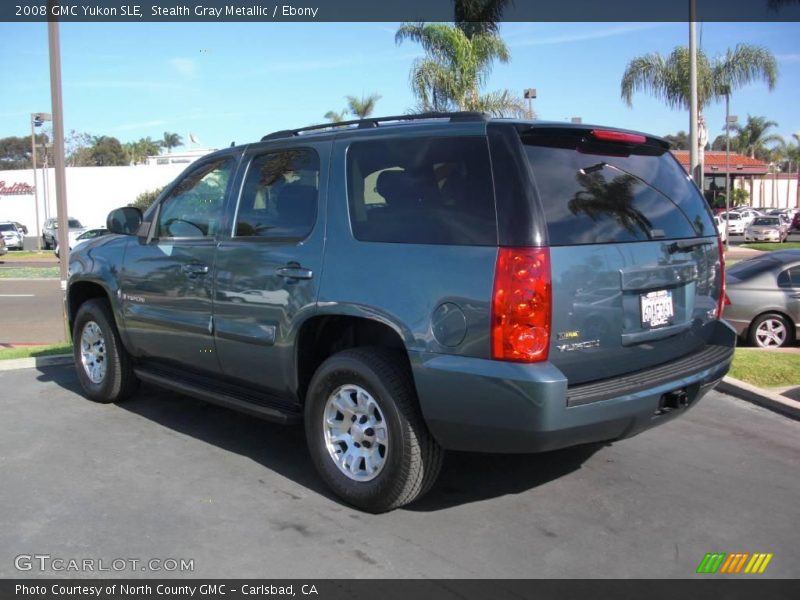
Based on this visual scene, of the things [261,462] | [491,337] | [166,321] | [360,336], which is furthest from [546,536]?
[166,321]

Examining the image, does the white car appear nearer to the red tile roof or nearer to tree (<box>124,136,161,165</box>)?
Result: the red tile roof

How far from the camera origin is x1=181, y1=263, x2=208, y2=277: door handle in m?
4.95

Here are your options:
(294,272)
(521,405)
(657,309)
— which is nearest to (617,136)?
(657,309)

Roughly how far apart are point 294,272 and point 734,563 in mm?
2701

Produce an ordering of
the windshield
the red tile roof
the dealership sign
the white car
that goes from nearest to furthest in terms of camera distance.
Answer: the windshield < the white car < the red tile roof < the dealership sign

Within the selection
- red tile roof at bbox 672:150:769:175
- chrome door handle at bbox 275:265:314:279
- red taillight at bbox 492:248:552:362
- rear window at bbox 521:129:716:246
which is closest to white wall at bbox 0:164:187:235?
red tile roof at bbox 672:150:769:175

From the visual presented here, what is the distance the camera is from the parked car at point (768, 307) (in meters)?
9.68

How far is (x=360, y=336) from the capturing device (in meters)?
4.45

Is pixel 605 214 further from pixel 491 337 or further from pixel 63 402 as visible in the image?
pixel 63 402

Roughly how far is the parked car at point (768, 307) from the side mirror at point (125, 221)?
7.43 meters

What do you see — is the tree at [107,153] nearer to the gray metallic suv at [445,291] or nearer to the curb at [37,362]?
the curb at [37,362]

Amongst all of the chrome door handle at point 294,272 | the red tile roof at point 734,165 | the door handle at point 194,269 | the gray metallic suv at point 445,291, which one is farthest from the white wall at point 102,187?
the chrome door handle at point 294,272

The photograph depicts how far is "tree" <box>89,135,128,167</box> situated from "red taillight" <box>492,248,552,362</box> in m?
99.0

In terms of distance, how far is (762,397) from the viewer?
6.17 meters
